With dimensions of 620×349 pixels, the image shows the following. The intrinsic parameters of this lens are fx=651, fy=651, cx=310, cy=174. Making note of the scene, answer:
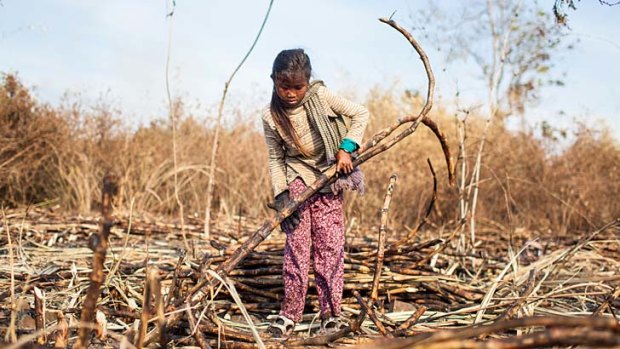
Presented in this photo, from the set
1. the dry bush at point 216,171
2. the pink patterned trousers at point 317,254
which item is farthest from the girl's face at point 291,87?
the dry bush at point 216,171

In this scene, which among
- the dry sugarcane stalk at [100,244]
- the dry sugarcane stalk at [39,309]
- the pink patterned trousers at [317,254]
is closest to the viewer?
the dry sugarcane stalk at [100,244]

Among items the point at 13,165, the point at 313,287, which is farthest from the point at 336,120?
the point at 13,165

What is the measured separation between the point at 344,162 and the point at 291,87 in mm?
446

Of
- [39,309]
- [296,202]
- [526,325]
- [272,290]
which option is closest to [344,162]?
[296,202]

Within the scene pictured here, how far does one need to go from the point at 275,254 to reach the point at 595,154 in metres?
7.78

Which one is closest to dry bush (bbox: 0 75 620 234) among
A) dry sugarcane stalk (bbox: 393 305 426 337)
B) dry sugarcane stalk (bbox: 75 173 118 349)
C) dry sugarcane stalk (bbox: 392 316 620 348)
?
dry sugarcane stalk (bbox: 393 305 426 337)

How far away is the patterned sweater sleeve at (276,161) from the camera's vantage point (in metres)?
3.31

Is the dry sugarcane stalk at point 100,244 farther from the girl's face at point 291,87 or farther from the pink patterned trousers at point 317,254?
the pink patterned trousers at point 317,254

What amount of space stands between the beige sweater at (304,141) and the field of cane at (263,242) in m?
0.51

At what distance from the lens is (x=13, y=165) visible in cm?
838

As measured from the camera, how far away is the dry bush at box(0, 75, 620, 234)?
335 inches

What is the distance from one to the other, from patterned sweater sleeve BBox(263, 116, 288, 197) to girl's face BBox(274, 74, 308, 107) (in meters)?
0.27

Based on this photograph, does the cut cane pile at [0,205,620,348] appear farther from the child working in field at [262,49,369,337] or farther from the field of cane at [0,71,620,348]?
the child working in field at [262,49,369,337]

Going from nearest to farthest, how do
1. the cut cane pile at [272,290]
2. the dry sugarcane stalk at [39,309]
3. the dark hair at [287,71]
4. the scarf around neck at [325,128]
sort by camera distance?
1. the dry sugarcane stalk at [39,309]
2. the cut cane pile at [272,290]
3. the dark hair at [287,71]
4. the scarf around neck at [325,128]
